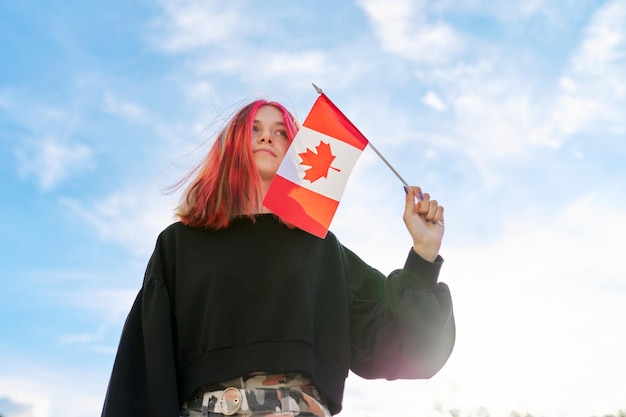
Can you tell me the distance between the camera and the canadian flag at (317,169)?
3.30 metres

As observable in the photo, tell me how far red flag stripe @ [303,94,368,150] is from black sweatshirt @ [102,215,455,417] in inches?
17.8

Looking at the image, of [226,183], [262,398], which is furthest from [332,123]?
[262,398]

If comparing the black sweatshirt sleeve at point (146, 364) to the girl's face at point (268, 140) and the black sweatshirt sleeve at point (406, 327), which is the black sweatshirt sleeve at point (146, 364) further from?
the black sweatshirt sleeve at point (406, 327)

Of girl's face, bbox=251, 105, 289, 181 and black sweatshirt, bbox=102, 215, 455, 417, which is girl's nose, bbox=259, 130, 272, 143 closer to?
girl's face, bbox=251, 105, 289, 181

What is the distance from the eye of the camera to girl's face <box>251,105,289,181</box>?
348cm

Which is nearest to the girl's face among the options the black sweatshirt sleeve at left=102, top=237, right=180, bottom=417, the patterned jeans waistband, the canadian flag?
the canadian flag

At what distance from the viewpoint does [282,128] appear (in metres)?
3.61

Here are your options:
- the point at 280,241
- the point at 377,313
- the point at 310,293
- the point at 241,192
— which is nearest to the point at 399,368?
the point at 377,313

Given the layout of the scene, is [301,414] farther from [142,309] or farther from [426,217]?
[426,217]

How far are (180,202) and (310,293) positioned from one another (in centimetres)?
76

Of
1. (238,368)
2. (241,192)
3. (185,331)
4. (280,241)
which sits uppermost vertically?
(241,192)

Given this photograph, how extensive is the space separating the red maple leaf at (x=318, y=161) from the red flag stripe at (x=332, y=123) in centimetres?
8

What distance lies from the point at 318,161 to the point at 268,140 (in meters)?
0.27

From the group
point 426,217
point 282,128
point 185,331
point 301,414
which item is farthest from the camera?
point 282,128
